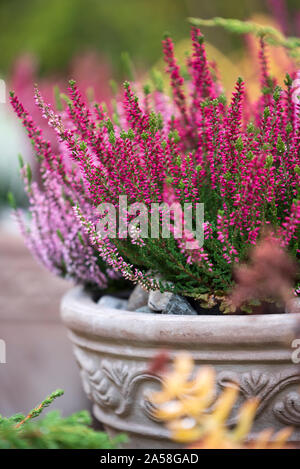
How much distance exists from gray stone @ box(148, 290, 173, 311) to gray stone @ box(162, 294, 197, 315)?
0.04ft

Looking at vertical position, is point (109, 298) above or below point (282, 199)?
below

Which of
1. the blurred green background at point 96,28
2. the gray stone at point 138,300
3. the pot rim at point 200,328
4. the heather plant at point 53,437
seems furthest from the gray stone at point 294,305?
the blurred green background at point 96,28

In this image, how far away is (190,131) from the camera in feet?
3.78

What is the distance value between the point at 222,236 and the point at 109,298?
0.37 meters

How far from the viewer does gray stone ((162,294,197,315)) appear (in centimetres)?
92

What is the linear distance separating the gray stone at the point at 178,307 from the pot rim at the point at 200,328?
0.07 meters

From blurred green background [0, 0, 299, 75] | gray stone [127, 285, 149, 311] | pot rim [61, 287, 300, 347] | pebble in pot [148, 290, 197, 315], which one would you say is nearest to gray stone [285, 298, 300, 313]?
pot rim [61, 287, 300, 347]

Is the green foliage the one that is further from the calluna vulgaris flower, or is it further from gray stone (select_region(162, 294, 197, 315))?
gray stone (select_region(162, 294, 197, 315))

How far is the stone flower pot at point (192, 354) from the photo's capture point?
80 cm

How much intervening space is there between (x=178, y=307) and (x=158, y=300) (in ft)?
0.14

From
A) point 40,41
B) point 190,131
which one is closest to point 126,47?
point 40,41

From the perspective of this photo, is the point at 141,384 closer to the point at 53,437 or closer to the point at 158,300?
the point at 158,300

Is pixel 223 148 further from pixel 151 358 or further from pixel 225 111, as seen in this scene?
pixel 151 358

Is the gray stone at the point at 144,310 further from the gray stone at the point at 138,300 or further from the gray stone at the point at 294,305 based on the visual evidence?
the gray stone at the point at 294,305
